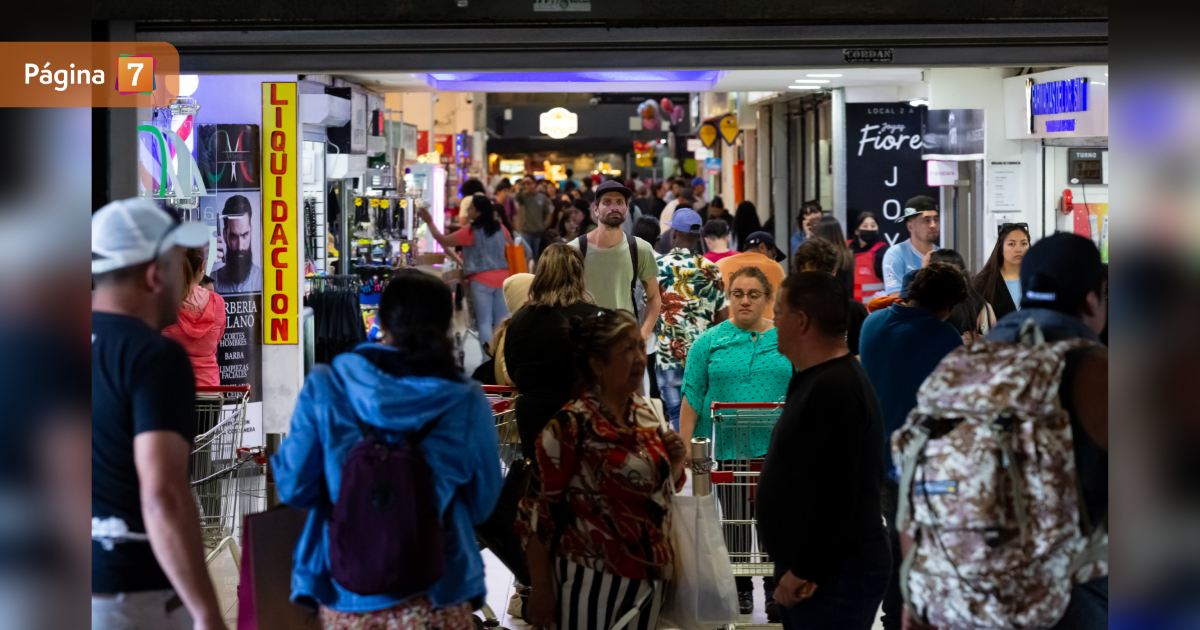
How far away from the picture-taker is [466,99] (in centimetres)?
3269

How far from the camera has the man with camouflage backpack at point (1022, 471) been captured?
3.19m

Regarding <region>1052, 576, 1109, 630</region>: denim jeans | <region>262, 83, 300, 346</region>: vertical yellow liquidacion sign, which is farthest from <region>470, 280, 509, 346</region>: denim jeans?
<region>1052, 576, 1109, 630</region>: denim jeans

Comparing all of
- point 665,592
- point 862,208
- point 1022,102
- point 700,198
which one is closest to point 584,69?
point 665,592

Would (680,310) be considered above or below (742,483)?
above

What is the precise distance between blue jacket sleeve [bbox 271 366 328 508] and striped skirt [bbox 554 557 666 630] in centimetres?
89

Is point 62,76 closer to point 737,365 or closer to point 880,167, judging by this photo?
point 737,365

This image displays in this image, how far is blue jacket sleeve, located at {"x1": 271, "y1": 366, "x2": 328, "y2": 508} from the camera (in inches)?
121

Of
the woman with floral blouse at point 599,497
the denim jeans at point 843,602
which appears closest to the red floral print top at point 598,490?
the woman with floral blouse at point 599,497

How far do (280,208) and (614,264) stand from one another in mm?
2421

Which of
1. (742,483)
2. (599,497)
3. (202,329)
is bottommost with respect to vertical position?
(742,483)

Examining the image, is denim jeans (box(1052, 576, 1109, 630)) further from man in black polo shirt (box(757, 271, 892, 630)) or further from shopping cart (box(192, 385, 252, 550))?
shopping cart (box(192, 385, 252, 550))

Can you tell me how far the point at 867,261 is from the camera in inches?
396

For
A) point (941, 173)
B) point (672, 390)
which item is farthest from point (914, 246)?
point (941, 173)

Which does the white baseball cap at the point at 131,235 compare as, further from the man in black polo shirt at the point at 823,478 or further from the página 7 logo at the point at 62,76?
the man in black polo shirt at the point at 823,478
